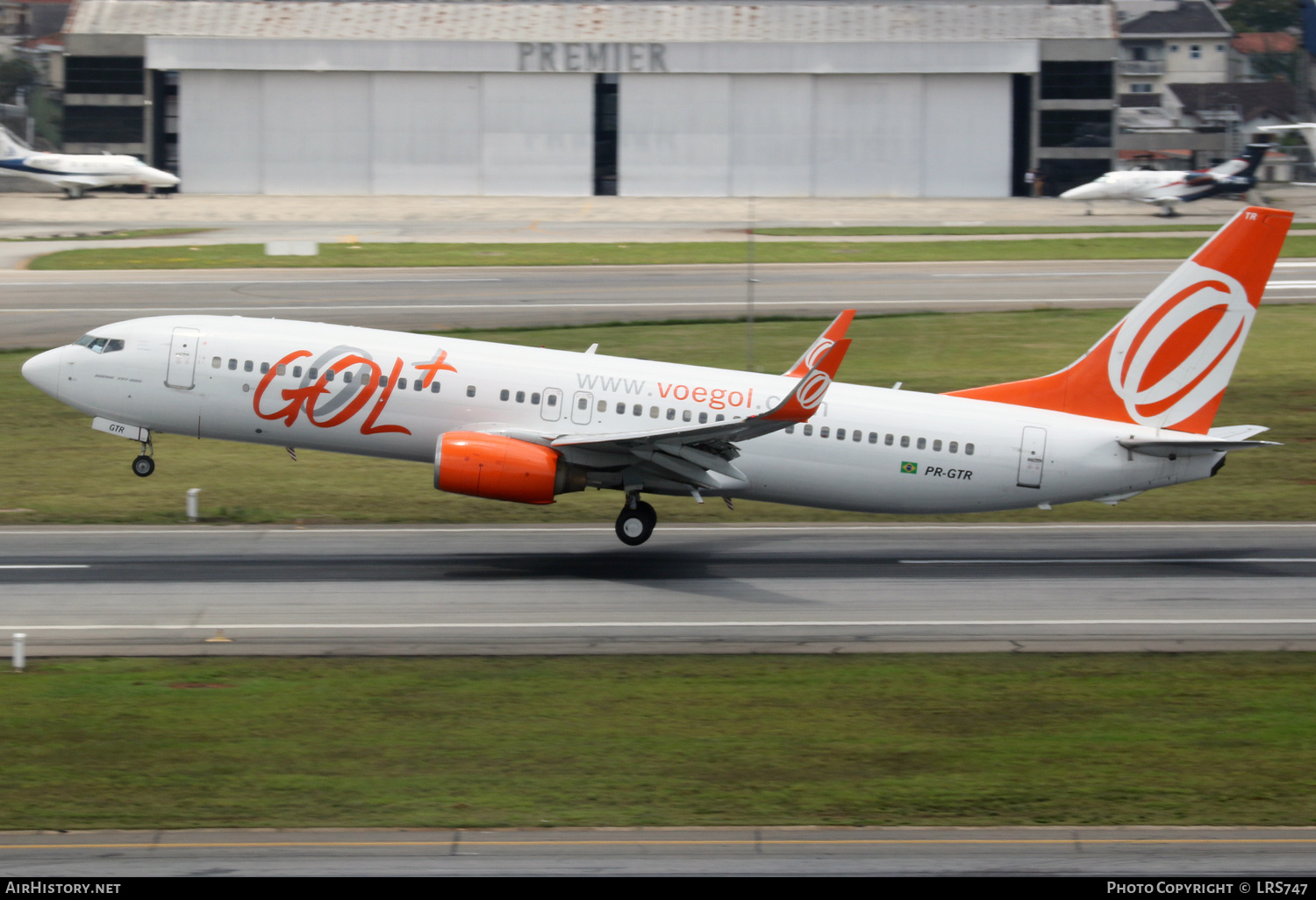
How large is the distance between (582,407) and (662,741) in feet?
36.5

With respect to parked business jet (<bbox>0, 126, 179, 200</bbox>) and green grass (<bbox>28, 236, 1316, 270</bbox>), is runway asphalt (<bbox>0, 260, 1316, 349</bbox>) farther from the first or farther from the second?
parked business jet (<bbox>0, 126, 179, 200</bbox>)

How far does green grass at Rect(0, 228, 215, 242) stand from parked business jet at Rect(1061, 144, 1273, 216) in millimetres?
61154

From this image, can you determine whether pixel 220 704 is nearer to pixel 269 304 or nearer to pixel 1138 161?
pixel 269 304

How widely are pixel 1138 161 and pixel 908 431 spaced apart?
10421cm

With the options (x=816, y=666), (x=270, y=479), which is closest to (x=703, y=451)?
(x=816, y=666)

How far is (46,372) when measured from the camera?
2992cm

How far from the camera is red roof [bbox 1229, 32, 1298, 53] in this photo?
188 meters

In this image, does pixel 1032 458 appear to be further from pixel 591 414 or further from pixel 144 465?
pixel 144 465

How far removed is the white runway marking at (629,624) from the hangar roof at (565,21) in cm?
8997

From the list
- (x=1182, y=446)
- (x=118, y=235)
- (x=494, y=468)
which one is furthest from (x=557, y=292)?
(x=1182, y=446)

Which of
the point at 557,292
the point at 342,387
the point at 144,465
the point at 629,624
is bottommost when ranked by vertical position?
the point at 629,624

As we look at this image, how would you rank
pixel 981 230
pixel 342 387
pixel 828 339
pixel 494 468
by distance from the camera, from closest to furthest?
pixel 828 339 < pixel 494 468 < pixel 342 387 < pixel 981 230

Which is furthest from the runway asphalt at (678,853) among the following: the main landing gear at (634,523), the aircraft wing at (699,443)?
the main landing gear at (634,523)

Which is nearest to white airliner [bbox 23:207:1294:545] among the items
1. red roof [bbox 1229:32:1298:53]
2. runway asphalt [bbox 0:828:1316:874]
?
runway asphalt [bbox 0:828:1316:874]
